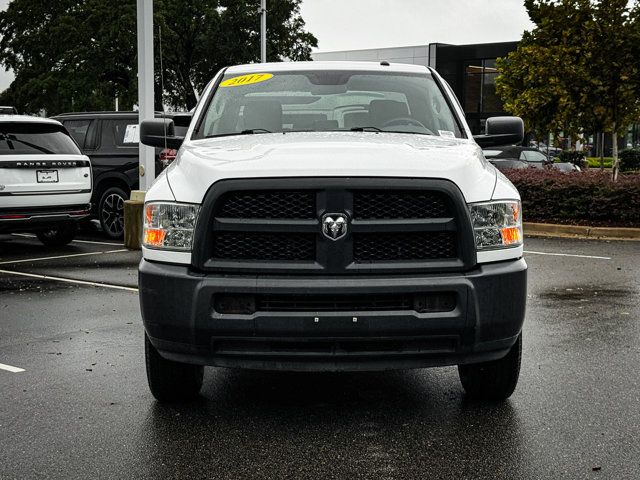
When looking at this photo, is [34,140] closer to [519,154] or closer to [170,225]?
[170,225]

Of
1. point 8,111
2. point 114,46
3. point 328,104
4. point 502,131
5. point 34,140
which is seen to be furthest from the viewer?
point 114,46

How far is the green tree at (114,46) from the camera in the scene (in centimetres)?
3847

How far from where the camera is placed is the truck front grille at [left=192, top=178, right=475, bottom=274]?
4129 millimetres

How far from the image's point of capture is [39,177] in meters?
11.6

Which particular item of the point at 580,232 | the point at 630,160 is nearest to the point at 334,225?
the point at 580,232

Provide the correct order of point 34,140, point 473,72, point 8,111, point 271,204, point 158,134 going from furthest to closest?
point 473,72
point 8,111
point 34,140
point 158,134
point 271,204

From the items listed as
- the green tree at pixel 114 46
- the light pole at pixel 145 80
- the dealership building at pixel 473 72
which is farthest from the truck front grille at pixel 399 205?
the dealership building at pixel 473 72

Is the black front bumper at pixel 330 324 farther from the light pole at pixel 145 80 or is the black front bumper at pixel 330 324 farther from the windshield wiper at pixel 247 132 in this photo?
the light pole at pixel 145 80

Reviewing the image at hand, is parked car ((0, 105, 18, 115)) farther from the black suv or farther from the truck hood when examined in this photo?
the truck hood

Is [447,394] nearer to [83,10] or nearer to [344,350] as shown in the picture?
[344,350]

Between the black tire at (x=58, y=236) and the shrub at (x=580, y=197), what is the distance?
7.98m

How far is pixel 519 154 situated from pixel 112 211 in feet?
51.9

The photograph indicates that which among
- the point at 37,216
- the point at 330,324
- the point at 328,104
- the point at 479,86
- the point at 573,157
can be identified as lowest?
the point at 573,157

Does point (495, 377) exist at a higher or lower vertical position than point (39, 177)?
lower
